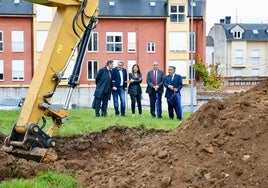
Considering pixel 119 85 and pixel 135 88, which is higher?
pixel 119 85

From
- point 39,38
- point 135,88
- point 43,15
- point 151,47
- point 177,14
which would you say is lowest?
point 135,88

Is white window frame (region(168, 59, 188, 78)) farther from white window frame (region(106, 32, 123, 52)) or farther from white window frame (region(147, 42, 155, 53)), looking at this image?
white window frame (region(106, 32, 123, 52))

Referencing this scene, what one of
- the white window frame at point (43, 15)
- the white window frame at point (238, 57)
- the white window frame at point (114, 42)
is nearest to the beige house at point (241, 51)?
the white window frame at point (238, 57)

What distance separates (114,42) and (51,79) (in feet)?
150

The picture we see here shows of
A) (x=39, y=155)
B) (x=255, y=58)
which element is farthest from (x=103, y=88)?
(x=255, y=58)

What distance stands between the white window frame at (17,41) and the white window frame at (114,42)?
8069 millimetres

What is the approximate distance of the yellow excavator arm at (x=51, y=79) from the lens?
9195mm

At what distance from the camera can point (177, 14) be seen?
183 feet

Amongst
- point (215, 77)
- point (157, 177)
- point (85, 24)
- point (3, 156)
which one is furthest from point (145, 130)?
point (215, 77)

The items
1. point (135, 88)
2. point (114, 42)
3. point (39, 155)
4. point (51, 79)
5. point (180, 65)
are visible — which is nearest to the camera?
point (39, 155)

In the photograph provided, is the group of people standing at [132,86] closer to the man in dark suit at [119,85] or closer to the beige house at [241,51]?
the man in dark suit at [119,85]

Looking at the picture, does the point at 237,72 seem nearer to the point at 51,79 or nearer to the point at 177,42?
the point at 177,42

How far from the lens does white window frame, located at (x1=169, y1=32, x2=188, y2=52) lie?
54.8 m

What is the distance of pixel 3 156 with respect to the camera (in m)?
8.78
